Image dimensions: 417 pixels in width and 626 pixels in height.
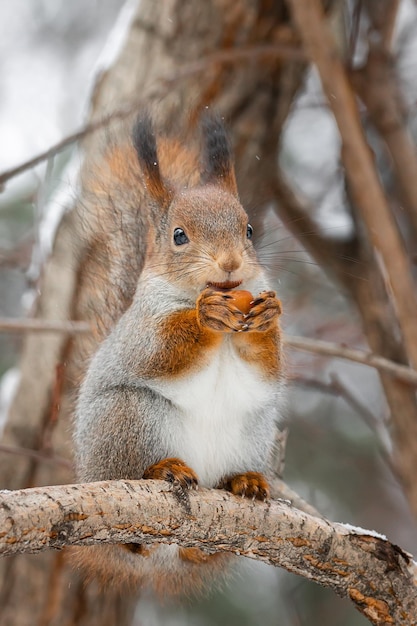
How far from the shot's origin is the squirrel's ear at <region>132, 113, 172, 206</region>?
2.00m

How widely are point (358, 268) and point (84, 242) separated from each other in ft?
3.61

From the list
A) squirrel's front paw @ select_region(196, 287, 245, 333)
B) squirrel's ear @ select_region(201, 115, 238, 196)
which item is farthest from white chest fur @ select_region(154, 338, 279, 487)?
squirrel's ear @ select_region(201, 115, 238, 196)

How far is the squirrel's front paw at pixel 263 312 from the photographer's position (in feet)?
5.48

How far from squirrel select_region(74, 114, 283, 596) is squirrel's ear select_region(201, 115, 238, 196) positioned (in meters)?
0.14

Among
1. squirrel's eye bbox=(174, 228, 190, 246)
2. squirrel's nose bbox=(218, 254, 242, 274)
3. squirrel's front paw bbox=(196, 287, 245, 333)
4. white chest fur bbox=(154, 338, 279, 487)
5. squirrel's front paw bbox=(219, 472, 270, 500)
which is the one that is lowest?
squirrel's front paw bbox=(219, 472, 270, 500)

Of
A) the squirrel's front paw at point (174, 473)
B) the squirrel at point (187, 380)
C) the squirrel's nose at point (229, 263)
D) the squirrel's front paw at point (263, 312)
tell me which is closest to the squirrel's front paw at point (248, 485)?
the squirrel at point (187, 380)

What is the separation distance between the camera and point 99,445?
1.77 metres

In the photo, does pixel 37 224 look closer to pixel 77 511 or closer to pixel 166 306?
pixel 166 306

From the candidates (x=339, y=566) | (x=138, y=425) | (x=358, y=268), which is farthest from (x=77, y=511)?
(x=358, y=268)

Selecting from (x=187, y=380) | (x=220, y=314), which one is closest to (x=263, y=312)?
(x=220, y=314)

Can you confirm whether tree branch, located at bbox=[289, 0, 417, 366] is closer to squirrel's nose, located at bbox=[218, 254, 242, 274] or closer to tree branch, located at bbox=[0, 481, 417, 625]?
squirrel's nose, located at bbox=[218, 254, 242, 274]

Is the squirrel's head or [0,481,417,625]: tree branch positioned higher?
the squirrel's head

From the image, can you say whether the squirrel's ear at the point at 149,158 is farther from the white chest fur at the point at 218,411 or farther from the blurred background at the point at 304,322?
the blurred background at the point at 304,322

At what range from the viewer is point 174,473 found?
1.64m
